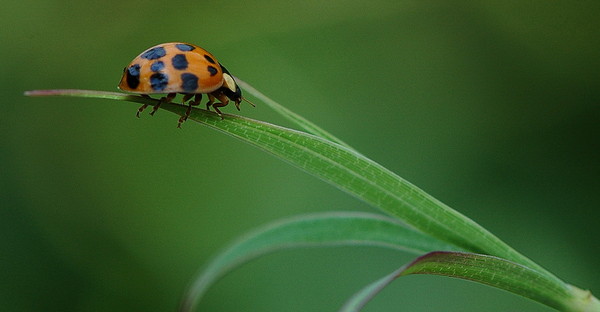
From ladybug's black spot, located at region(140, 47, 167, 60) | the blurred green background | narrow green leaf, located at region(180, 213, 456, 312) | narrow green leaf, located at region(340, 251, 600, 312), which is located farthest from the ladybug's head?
the blurred green background

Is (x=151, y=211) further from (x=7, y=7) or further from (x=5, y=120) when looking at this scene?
(x=7, y=7)

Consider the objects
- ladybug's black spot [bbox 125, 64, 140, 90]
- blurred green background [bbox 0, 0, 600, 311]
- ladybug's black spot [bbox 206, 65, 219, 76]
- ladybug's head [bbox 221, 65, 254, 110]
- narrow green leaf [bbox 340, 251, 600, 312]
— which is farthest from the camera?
blurred green background [bbox 0, 0, 600, 311]

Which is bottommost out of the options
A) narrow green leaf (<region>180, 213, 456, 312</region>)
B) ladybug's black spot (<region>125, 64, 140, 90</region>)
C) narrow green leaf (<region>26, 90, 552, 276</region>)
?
narrow green leaf (<region>180, 213, 456, 312</region>)

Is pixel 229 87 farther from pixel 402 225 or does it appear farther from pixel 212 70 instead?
pixel 402 225

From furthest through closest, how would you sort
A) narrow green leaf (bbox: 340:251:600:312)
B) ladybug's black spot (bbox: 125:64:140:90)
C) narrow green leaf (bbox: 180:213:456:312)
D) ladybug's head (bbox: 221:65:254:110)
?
ladybug's head (bbox: 221:65:254:110)
ladybug's black spot (bbox: 125:64:140:90)
narrow green leaf (bbox: 180:213:456:312)
narrow green leaf (bbox: 340:251:600:312)

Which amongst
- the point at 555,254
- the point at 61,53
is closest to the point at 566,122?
the point at 555,254

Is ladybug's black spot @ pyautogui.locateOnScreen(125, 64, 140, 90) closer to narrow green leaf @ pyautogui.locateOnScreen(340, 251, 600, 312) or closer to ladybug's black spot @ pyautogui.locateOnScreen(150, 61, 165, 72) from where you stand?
ladybug's black spot @ pyautogui.locateOnScreen(150, 61, 165, 72)

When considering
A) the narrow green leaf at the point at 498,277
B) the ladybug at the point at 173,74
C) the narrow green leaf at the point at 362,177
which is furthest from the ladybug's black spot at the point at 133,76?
the narrow green leaf at the point at 498,277
